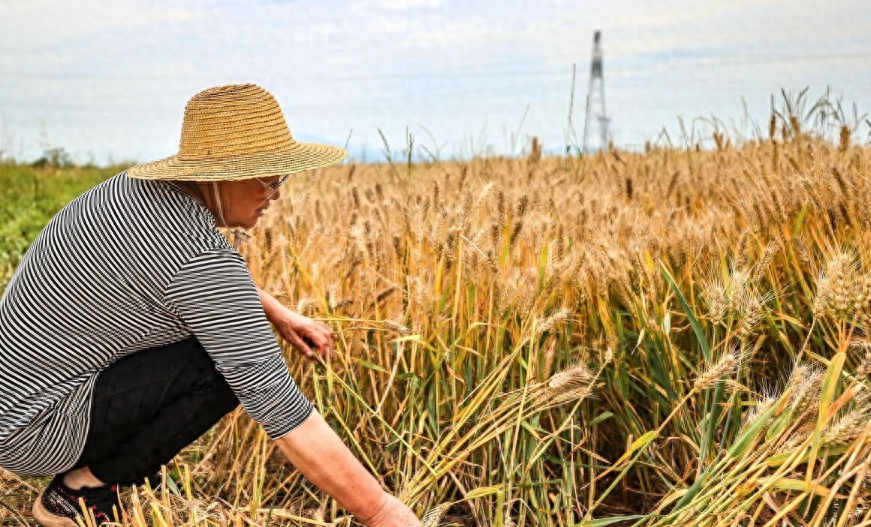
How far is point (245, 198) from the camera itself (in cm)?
191

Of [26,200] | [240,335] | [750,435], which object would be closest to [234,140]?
[240,335]

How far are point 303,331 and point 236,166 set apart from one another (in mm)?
593

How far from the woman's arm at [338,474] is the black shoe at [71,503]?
2.22ft

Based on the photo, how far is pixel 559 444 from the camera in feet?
6.78

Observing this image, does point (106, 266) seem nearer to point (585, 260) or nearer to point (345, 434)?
point (345, 434)

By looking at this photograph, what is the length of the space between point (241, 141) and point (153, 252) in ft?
1.08

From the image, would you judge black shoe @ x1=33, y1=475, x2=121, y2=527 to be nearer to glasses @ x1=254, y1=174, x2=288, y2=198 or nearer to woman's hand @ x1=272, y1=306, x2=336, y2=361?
woman's hand @ x1=272, y1=306, x2=336, y2=361

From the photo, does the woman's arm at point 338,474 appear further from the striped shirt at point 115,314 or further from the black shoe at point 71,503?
the black shoe at point 71,503

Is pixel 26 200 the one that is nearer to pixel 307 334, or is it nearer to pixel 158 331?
pixel 307 334

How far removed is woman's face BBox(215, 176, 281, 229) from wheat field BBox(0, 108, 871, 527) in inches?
12.5

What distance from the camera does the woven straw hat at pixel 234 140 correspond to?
1.80 m

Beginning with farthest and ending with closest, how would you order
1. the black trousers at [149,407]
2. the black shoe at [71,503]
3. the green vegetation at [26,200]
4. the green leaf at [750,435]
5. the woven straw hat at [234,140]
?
the green vegetation at [26,200] < the black shoe at [71,503] < the black trousers at [149,407] < the woven straw hat at [234,140] < the green leaf at [750,435]

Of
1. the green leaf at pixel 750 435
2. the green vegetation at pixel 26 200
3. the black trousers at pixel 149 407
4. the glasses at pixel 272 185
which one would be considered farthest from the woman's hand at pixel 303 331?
the green vegetation at pixel 26 200

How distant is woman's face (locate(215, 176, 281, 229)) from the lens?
1875 mm
